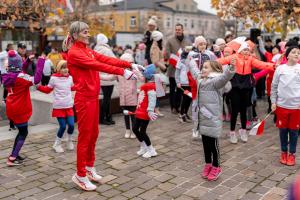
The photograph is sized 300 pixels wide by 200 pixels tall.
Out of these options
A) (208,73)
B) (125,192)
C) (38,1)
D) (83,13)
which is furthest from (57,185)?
(83,13)

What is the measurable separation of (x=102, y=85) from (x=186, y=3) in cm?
8135

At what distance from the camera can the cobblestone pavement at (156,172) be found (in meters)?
4.61

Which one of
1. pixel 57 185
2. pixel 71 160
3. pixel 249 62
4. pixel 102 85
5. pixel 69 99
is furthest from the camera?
pixel 102 85

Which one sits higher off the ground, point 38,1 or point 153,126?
point 38,1

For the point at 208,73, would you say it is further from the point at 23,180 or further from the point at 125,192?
the point at 23,180

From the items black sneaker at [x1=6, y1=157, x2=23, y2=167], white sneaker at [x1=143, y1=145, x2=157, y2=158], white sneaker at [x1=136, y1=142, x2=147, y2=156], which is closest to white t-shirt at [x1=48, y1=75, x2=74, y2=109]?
black sneaker at [x1=6, y1=157, x2=23, y2=167]

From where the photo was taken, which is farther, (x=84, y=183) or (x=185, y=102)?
(x=185, y=102)

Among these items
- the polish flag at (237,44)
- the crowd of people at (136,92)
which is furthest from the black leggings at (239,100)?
the polish flag at (237,44)

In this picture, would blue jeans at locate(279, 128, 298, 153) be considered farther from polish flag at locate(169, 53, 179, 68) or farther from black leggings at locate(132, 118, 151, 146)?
polish flag at locate(169, 53, 179, 68)

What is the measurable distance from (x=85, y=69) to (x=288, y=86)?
3005 mm

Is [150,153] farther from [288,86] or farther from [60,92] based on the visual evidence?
[288,86]

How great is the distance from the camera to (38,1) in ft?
36.5

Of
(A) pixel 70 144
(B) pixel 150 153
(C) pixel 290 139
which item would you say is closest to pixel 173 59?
(B) pixel 150 153

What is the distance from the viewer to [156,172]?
5328 millimetres
